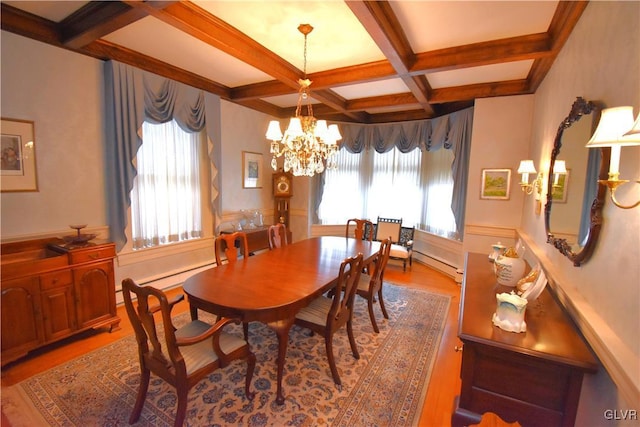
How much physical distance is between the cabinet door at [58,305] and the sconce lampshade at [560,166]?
151 inches

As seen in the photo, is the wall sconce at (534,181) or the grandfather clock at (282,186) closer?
the wall sconce at (534,181)

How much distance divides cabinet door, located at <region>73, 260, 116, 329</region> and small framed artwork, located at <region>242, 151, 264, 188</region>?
233 cm

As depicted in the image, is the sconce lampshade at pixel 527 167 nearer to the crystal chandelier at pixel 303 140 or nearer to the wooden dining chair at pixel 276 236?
the crystal chandelier at pixel 303 140

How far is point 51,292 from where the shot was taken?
7.59 ft

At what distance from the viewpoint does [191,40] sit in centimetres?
263

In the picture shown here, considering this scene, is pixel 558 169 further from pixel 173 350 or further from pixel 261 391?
pixel 173 350

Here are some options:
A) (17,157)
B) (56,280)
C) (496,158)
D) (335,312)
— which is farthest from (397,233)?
(17,157)

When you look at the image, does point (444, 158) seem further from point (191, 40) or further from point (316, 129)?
point (191, 40)

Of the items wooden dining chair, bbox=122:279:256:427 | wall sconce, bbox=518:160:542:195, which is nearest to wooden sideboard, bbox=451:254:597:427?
wooden dining chair, bbox=122:279:256:427

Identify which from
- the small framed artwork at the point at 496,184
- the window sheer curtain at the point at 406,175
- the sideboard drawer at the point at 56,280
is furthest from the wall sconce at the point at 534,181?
the sideboard drawer at the point at 56,280

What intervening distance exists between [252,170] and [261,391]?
→ 341 centimetres

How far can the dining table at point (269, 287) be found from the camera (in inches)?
69.4

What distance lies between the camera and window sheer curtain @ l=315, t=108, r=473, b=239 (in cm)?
424

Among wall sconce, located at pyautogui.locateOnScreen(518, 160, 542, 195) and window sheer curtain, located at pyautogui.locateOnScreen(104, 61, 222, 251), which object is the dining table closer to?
window sheer curtain, located at pyautogui.locateOnScreen(104, 61, 222, 251)
